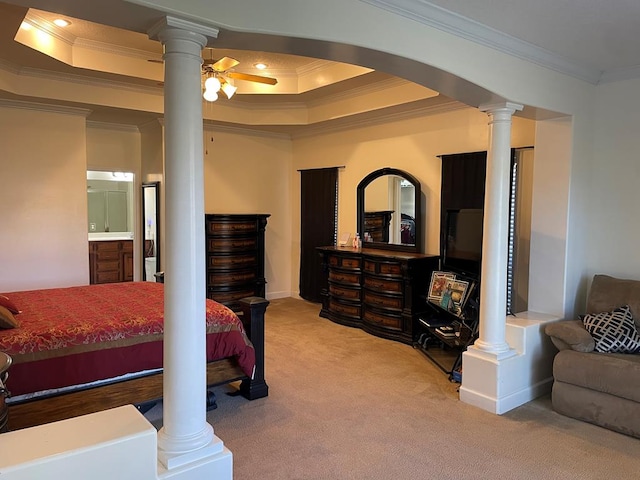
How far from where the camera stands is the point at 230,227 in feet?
20.5

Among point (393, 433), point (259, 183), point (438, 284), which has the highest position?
→ point (259, 183)

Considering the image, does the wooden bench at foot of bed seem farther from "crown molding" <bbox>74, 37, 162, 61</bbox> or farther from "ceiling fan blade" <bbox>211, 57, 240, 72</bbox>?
"crown molding" <bbox>74, 37, 162, 61</bbox>

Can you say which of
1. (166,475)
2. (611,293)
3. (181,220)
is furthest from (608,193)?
(166,475)

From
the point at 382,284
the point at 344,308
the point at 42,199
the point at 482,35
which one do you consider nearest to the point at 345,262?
the point at 344,308

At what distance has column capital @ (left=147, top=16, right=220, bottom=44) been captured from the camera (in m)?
1.97

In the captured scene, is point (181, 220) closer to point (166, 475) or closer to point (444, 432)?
point (166, 475)

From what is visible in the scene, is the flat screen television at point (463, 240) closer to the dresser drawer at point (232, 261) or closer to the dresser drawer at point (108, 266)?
the dresser drawer at point (232, 261)

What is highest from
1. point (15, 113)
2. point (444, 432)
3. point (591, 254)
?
point (15, 113)

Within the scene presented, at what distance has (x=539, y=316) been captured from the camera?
3977mm

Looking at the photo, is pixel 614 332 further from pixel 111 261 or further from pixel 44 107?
pixel 111 261

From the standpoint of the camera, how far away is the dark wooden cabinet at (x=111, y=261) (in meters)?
7.71

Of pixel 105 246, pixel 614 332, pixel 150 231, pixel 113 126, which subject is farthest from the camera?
pixel 105 246

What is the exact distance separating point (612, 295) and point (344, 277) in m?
2.89

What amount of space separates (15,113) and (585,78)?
18.3 feet
